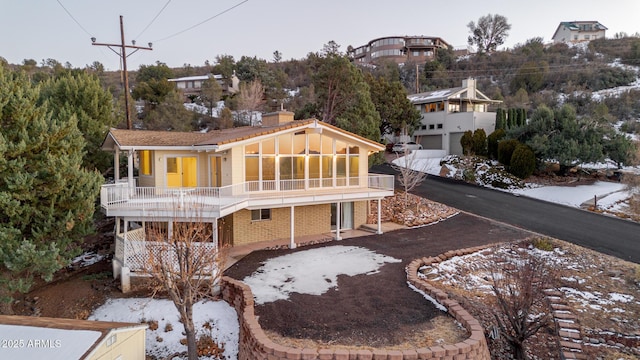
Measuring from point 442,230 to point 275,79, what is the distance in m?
40.2

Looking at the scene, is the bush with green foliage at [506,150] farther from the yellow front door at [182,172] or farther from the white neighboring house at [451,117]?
the yellow front door at [182,172]

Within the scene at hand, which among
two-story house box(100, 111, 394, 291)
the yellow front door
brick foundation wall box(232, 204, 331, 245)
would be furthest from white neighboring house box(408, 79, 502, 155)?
the yellow front door

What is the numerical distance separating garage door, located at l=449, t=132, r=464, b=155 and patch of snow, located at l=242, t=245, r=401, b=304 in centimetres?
2347

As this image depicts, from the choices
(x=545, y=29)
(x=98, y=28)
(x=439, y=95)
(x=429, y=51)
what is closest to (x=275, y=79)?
(x=439, y=95)

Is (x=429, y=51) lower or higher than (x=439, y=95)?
higher

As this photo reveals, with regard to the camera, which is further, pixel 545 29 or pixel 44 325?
pixel 545 29

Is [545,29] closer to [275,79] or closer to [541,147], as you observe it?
[275,79]

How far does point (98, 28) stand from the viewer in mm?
18922

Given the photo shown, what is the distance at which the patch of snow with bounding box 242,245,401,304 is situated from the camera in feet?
34.2

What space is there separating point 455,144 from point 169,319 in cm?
3083

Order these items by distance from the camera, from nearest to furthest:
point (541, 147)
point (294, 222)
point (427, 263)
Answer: point (427, 263)
point (294, 222)
point (541, 147)

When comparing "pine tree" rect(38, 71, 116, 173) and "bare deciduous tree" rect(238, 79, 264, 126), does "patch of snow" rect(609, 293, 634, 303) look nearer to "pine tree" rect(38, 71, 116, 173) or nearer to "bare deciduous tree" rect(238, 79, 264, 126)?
"pine tree" rect(38, 71, 116, 173)

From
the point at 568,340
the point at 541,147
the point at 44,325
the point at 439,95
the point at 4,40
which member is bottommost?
the point at 568,340

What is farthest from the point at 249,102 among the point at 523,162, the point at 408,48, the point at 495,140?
the point at 408,48
